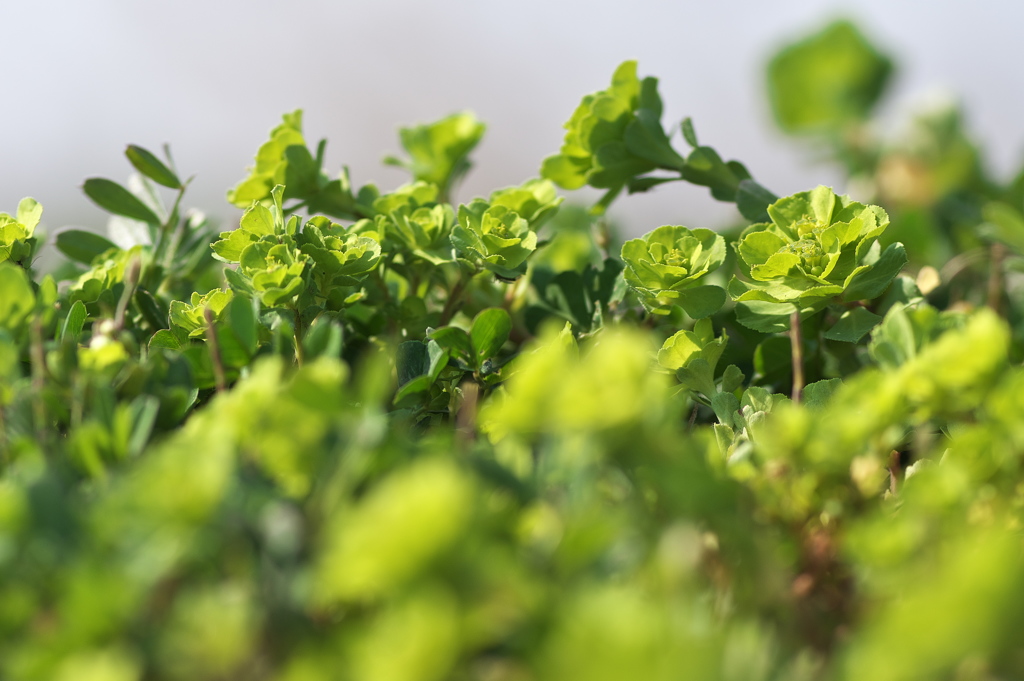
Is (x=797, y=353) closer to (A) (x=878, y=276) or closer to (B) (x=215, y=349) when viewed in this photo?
(A) (x=878, y=276)

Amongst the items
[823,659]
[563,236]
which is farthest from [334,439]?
[563,236]

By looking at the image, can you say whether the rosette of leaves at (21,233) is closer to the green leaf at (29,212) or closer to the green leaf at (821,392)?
the green leaf at (29,212)

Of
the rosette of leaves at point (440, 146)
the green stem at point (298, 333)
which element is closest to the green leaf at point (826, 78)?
the rosette of leaves at point (440, 146)

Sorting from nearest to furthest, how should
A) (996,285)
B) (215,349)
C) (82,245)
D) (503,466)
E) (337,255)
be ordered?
(503,466), (215,349), (337,255), (82,245), (996,285)

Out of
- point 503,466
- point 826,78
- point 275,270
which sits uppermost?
point 275,270

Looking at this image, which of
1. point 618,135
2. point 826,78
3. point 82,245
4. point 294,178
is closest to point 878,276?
point 618,135

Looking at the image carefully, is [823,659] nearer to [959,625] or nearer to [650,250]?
[959,625]

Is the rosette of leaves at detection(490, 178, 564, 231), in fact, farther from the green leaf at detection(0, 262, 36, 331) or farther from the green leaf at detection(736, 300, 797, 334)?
the green leaf at detection(0, 262, 36, 331)
